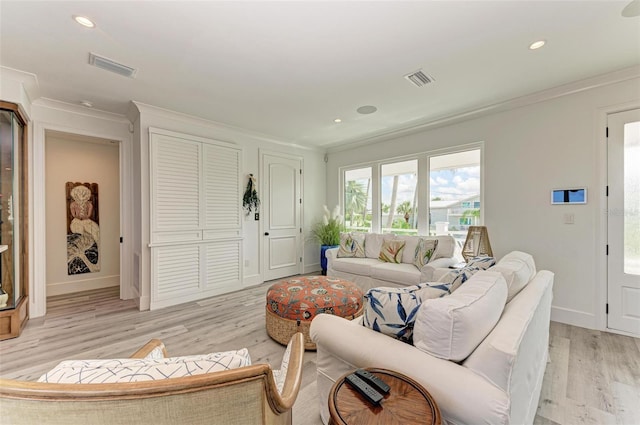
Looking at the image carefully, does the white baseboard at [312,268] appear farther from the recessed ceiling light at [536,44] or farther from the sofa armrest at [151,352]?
the recessed ceiling light at [536,44]

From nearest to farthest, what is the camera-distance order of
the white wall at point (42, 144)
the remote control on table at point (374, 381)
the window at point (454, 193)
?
1. the remote control on table at point (374, 381)
2. the white wall at point (42, 144)
3. the window at point (454, 193)

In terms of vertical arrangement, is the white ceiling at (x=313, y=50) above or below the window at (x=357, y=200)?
above

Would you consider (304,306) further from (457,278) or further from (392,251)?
(392,251)

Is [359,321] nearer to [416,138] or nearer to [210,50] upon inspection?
[210,50]

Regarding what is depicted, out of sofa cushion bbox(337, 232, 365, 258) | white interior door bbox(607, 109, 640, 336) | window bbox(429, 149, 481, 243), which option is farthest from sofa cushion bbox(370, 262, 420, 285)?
white interior door bbox(607, 109, 640, 336)

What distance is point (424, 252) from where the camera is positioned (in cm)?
370

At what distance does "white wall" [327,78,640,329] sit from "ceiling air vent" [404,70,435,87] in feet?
4.53

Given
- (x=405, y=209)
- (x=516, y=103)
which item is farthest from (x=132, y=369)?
(x=405, y=209)

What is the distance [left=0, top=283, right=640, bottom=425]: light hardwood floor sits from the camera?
178 cm

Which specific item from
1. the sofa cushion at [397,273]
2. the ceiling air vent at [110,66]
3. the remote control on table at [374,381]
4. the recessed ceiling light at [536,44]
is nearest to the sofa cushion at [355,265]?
the sofa cushion at [397,273]

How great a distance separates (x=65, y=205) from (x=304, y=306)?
4369mm

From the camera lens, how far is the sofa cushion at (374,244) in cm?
436

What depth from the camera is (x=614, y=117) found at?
110 inches

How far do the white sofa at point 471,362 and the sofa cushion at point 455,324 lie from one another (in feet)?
0.08
